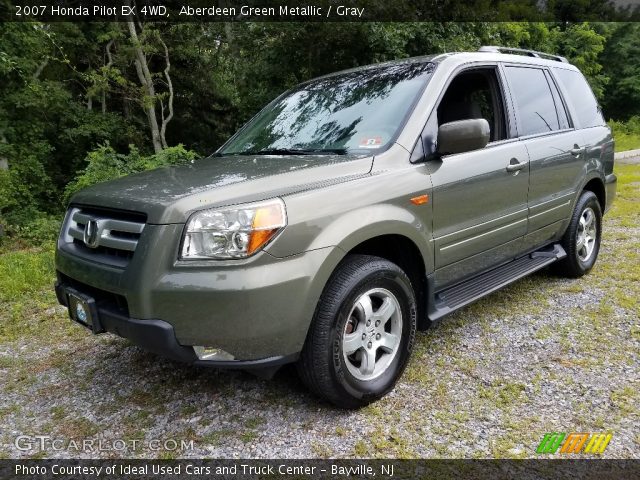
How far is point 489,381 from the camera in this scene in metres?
2.82

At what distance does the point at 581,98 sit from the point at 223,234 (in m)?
3.96

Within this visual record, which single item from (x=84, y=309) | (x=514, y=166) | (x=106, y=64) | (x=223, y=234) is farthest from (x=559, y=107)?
(x=106, y=64)

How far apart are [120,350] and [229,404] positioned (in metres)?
1.16

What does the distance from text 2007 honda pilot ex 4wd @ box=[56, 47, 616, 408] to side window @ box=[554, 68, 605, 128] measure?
1.29 ft

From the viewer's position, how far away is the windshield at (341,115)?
2.93 meters

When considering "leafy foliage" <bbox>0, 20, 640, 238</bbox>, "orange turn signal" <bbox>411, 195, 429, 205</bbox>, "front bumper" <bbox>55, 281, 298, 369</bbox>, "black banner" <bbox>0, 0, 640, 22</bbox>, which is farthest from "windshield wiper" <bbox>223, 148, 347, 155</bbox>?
"black banner" <bbox>0, 0, 640, 22</bbox>

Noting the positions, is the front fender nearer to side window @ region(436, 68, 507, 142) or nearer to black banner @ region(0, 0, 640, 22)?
side window @ region(436, 68, 507, 142)

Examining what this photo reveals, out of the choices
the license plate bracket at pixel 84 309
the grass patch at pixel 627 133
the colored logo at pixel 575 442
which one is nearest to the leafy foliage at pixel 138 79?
the license plate bracket at pixel 84 309

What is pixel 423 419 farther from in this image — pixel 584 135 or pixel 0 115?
pixel 0 115

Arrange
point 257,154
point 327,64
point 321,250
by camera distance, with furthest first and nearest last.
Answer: point 327,64 → point 257,154 → point 321,250

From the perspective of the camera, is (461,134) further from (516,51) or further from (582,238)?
(582,238)

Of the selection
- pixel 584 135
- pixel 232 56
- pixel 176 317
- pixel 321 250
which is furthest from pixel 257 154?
pixel 232 56

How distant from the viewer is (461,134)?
8.90 feet

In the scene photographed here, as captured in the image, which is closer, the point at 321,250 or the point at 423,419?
the point at 321,250
